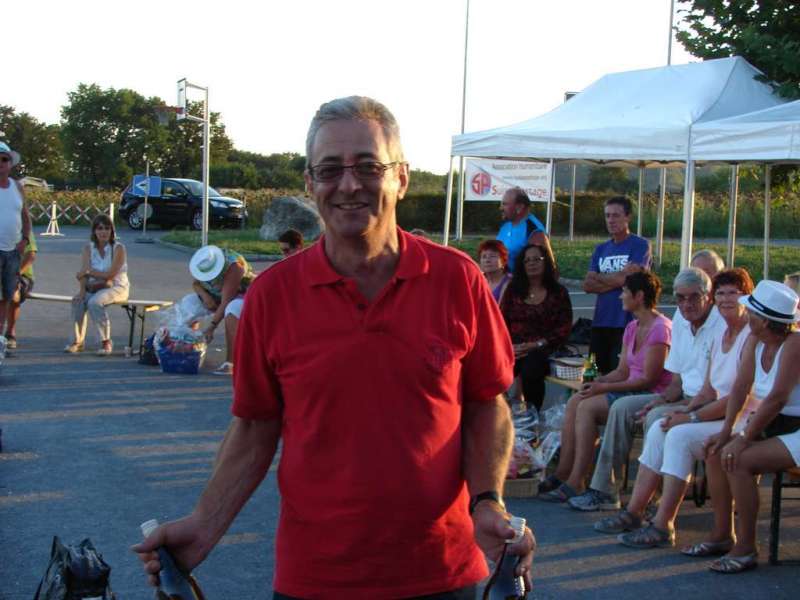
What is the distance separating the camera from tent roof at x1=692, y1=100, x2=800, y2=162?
8.75 m

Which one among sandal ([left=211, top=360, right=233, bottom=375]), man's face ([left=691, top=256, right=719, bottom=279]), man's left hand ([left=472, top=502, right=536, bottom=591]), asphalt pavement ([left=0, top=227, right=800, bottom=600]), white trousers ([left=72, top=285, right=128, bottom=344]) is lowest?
asphalt pavement ([left=0, top=227, right=800, bottom=600])

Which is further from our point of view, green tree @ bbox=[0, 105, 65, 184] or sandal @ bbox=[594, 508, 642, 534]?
green tree @ bbox=[0, 105, 65, 184]

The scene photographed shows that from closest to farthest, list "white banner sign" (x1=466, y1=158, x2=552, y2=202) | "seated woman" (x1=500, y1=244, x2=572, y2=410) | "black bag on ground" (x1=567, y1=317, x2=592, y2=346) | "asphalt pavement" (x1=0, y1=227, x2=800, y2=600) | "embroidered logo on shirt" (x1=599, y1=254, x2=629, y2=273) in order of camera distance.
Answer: "asphalt pavement" (x1=0, y1=227, x2=800, y2=600) < "seated woman" (x1=500, y1=244, x2=572, y2=410) < "embroidered logo on shirt" (x1=599, y1=254, x2=629, y2=273) < "black bag on ground" (x1=567, y1=317, x2=592, y2=346) < "white banner sign" (x1=466, y1=158, x2=552, y2=202)

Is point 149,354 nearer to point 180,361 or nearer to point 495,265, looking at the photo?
point 180,361

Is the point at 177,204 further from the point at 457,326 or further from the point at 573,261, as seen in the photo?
the point at 457,326

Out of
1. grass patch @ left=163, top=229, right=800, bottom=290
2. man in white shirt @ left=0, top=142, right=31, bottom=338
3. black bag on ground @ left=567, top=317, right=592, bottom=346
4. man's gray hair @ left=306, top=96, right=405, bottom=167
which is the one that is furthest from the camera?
grass patch @ left=163, top=229, right=800, bottom=290

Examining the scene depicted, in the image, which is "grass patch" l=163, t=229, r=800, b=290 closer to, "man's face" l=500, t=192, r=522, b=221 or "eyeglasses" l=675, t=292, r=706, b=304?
"man's face" l=500, t=192, r=522, b=221

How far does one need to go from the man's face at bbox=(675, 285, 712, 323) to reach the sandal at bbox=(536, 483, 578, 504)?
4.35ft

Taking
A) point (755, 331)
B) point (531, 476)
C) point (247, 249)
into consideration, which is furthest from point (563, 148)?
point (247, 249)

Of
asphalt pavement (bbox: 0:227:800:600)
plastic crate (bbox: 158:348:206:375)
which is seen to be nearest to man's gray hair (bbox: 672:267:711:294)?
asphalt pavement (bbox: 0:227:800:600)

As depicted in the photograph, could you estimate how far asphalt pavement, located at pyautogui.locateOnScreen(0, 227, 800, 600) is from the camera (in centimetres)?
557

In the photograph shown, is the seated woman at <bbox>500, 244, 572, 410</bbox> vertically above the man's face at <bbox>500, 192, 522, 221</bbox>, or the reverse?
the man's face at <bbox>500, 192, 522, 221</bbox>

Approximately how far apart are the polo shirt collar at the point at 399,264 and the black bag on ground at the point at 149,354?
9.34m

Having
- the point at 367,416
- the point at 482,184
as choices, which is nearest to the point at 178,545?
the point at 367,416
